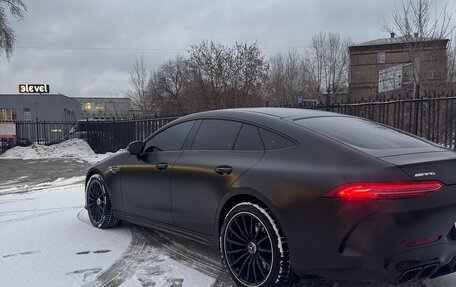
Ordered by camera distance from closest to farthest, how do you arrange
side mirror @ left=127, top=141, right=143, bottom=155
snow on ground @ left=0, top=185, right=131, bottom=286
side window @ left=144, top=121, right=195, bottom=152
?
snow on ground @ left=0, top=185, right=131, bottom=286 < side window @ left=144, top=121, right=195, bottom=152 < side mirror @ left=127, top=141, right=143, bottom=155

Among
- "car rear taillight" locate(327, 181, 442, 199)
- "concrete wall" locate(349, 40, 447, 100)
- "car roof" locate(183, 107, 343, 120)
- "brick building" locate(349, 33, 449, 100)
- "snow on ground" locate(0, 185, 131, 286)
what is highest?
"concrete wall" locate(349, 40, 447, 100)

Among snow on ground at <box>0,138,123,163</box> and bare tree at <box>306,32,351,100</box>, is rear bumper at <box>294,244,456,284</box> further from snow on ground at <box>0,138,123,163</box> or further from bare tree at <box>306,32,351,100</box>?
bare tree at <box>306,32,351,100</box>

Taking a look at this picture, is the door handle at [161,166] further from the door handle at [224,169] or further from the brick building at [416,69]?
the brick building at [416,69]

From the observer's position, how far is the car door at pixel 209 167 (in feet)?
12.2

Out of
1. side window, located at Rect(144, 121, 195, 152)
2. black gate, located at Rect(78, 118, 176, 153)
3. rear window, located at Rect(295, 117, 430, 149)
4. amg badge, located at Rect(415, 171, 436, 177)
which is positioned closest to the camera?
amg badge, located at Rect(415, 171, 436, 177)

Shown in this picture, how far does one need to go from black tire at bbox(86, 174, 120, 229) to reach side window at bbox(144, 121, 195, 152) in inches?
41.3

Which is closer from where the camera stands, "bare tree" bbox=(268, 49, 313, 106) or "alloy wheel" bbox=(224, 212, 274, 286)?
"alloy wheel" bbox=(224, 212, 274, 286)

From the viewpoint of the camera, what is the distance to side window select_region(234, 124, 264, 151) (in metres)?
3.70

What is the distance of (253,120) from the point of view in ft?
12.8

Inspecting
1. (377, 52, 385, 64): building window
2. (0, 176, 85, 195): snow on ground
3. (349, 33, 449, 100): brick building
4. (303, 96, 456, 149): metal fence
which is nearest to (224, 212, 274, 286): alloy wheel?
(303, 96, 456, 149): metal fence

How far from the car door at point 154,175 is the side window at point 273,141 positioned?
116 cm

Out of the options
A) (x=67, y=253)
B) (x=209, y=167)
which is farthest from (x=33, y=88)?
(x=209, y=167)

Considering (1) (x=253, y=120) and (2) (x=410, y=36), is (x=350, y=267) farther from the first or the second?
(2) (x=410, y=36)

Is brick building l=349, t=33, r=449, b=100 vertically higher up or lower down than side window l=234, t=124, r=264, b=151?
higher up
